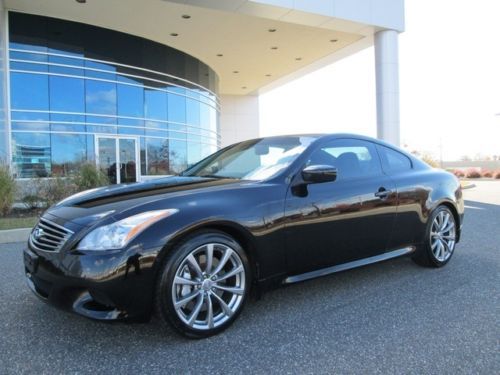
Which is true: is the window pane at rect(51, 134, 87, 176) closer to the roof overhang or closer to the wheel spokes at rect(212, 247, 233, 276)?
the roof overhang

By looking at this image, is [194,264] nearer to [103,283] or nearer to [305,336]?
[103,283]

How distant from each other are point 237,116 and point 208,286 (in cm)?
2845

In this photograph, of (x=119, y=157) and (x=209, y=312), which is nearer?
(x=209, y=312)

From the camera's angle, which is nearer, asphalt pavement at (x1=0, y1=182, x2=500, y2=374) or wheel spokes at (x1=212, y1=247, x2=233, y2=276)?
asphalt pavement at (x1=0, y1=182, x2=500, y2=374)

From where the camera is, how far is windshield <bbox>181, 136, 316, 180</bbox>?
3.51m

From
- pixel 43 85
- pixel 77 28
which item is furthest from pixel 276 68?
pixel 43 85

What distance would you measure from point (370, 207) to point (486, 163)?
171 ft

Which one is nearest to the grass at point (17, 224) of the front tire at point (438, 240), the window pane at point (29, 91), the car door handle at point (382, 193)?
the car door handle at point (382, 193)

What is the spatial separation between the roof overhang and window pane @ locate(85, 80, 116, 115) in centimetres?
220

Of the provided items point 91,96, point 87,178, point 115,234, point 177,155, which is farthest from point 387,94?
point 115,234

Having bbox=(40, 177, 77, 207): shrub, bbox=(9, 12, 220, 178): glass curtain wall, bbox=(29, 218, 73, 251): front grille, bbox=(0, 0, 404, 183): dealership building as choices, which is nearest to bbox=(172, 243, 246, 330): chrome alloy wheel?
bbox=(29, 218, 73, 251): front grille

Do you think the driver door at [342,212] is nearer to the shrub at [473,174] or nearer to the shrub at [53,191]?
the shrub at [53,191]

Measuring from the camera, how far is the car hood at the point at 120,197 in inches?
109

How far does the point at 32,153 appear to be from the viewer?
1441cm
